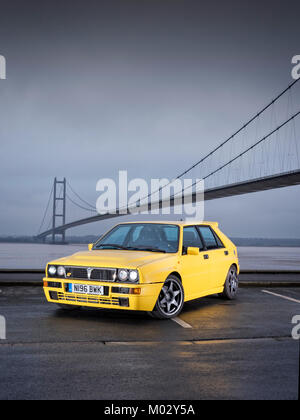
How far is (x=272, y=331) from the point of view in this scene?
19.9 ft

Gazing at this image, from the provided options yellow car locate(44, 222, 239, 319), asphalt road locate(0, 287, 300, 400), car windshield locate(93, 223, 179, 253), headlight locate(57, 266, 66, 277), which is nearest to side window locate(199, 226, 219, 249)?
yellow car locate(44, 222, 239, 319)

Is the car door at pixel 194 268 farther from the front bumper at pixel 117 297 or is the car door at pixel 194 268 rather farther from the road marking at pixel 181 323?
the front bumper at pixel 117 297

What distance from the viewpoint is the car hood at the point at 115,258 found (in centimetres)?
653

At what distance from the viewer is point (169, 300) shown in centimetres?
691

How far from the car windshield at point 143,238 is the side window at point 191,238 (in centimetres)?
22

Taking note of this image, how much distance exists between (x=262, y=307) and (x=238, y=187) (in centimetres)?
4120

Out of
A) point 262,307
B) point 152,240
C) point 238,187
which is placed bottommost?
point 262,307

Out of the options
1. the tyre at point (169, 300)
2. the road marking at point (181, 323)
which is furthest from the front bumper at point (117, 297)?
the road marking at point (181, 323)

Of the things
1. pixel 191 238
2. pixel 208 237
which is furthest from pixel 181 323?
pixel 208 237

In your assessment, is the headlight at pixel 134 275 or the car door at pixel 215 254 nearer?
the headlight at pixel 134 275

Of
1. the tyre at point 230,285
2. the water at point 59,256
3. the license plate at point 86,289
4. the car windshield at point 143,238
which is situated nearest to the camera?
the license plate at point 86,289

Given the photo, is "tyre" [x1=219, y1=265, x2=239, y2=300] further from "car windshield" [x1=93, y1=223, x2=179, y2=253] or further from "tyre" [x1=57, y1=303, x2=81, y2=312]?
"tyre" [x1=57, y1=303, x2=81, y2=312]

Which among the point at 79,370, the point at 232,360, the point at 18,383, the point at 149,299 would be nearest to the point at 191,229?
the point at 149,299
